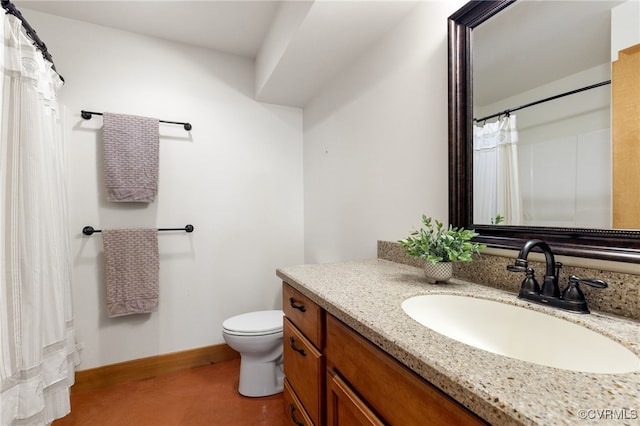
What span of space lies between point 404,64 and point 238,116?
4.50ft

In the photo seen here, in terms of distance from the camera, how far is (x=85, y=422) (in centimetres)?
152

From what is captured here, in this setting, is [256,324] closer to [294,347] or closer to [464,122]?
[294,347]

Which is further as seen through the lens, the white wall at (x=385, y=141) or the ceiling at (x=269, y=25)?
the ceiling at (x=269, y=25)

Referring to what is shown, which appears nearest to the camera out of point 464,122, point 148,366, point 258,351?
point 464,122

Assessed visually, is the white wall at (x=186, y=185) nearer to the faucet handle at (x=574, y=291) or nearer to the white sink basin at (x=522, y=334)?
the white sink basin at (x=522, y=334)

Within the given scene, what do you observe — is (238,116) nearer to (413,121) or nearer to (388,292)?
(413,121)

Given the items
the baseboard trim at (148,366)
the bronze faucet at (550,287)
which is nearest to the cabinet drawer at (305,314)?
the bronze faucet at (550,287)

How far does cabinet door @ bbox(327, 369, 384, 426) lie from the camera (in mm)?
679

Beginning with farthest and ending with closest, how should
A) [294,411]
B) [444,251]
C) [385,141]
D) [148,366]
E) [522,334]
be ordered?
[148,366], [385,141], [294,411], [444,251], [522,334]

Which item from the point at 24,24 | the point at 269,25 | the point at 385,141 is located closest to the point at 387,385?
the point at 385,141

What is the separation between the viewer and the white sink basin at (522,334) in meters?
0.56

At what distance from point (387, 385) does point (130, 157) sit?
6.50 feet

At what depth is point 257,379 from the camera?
171cm

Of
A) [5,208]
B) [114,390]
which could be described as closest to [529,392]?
[5,208]
